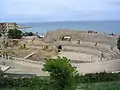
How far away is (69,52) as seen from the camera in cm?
4272

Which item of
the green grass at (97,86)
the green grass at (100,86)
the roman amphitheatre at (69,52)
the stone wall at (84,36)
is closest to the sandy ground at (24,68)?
the roman amphitheatre at (69,52)

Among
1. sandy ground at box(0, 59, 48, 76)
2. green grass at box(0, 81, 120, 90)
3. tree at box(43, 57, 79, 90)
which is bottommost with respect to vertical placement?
sandy ground at box(0, 59, 48, 76)

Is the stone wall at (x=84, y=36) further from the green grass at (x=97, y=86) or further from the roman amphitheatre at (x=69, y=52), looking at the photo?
the green grass at (x=97, y=86)

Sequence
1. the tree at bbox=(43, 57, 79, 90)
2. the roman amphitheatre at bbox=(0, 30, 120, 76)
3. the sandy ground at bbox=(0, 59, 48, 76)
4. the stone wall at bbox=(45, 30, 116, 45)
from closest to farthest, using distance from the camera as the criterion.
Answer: the tree at bbox=(43, 57, 79, 90)
the sandy ground at bbox=(0, 59, 48, 76)
the roman amphitheatre at bbox=(0, 30, 120, 76)
the stone wall at bbox=(45, 30, 116, 45)

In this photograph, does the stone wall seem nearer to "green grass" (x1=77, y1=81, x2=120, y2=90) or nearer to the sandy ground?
the sandy ground

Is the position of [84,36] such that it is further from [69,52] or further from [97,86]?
[97,86]

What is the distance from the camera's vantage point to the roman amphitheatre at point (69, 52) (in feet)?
96.9

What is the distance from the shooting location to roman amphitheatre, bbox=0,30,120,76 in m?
29.5

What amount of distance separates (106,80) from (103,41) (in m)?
23.4

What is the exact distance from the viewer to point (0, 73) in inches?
908

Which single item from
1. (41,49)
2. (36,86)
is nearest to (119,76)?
(36,86)

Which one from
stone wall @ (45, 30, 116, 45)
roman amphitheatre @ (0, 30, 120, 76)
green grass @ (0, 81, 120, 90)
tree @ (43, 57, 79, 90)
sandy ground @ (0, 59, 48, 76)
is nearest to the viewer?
tree @ (43, 57, 79, 90)

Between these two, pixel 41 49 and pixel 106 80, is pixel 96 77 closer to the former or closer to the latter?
pixel 106 80

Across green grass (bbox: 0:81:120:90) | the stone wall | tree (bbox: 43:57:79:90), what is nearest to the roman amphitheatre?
the stone wall
